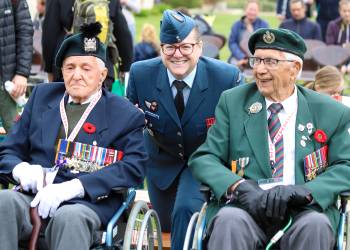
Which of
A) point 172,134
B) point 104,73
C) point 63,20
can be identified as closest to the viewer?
point 104,73

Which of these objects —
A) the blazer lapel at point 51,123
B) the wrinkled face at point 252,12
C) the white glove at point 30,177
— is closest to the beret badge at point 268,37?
the blazer lapel at point 51,123

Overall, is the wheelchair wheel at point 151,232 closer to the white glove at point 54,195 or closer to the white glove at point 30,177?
the white glove at point 54,195

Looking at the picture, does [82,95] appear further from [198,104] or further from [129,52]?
[129,52]

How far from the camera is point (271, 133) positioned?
18.7ft

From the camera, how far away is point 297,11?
15211 mm

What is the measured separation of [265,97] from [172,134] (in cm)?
85

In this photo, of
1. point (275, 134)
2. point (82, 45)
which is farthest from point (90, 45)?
point (275, 134)

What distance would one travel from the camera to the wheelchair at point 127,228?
5.38 m

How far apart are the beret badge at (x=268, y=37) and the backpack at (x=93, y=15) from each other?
220cm

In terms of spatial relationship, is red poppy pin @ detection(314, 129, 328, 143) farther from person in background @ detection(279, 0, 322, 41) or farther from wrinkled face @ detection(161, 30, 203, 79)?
person in background @ detection(279, 0, 322, 41)

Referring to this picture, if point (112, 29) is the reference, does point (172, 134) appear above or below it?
below

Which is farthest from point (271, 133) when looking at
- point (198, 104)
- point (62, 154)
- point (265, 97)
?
point (62, 154)

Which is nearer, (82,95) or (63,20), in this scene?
(82,95)

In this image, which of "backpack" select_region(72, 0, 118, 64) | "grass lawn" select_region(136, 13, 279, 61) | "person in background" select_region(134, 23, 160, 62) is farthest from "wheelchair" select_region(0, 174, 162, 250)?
"grass lawn" select_region(136, 13, 279, 61)
